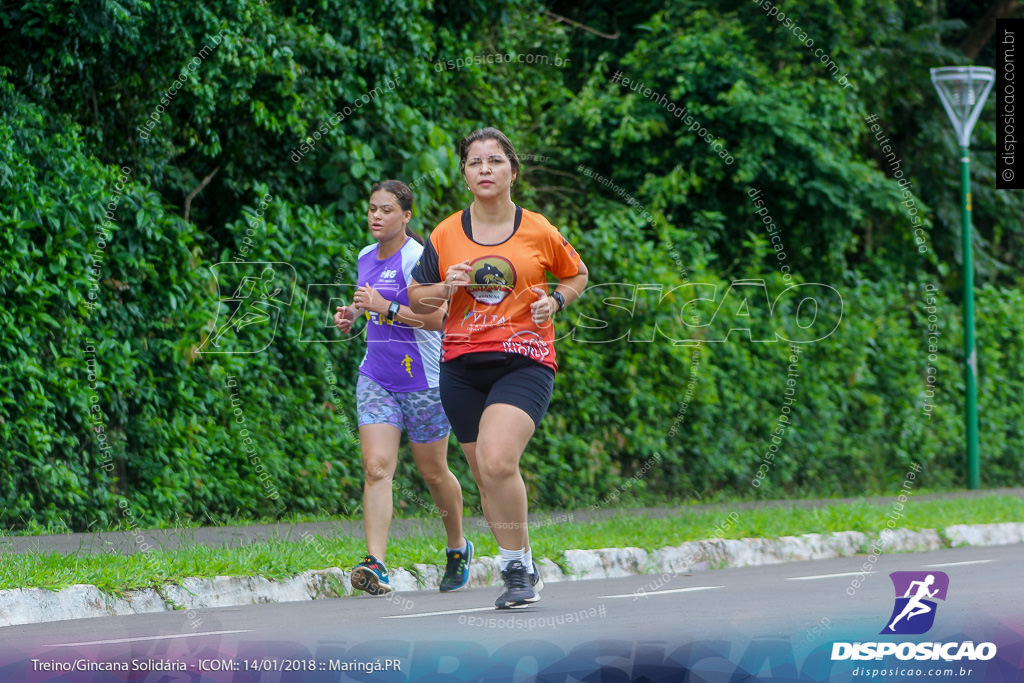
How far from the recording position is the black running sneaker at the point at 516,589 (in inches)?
253

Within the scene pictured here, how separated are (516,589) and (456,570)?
142cm

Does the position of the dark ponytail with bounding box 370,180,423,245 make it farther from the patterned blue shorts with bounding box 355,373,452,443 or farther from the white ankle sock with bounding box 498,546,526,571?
the white ankle sock with bounding box 498,546,526,571

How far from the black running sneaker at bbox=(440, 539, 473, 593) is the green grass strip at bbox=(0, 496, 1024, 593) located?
1.83 ft

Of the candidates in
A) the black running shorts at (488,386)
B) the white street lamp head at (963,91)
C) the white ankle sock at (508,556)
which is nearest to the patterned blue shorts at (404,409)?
the black running shorts at (488,386)

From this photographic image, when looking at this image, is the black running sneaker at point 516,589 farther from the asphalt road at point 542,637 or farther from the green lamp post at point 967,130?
the green lamp post at point 967,130

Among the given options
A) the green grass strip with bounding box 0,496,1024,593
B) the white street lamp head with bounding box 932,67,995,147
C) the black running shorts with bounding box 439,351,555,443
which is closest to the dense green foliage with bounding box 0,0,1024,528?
the green grass strip with bounding box 0,496,1024,593

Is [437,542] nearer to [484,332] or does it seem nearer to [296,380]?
[296,380]

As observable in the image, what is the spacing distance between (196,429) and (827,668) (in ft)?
19.5

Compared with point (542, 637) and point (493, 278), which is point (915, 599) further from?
point (493, 278)

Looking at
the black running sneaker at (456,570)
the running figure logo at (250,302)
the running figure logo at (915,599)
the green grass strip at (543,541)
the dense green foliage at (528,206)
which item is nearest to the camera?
the running figure logo at (915,599)

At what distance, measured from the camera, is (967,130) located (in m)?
15.2

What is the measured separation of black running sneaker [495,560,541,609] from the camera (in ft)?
21.1

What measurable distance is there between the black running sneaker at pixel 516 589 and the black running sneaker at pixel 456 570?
1323 millimetres

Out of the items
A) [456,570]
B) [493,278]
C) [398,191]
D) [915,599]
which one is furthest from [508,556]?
[398,191]
